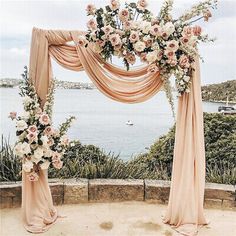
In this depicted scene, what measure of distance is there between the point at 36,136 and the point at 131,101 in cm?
105

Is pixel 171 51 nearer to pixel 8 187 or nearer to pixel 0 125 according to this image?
pixel 8 187

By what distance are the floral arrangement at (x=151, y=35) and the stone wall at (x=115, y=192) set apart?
1.43 m

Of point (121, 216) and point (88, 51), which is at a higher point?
point (88, 51)

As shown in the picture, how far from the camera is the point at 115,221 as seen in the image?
432cm

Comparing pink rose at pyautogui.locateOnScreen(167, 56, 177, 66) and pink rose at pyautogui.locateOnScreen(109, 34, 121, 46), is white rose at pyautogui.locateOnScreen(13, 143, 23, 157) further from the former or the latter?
pink rose at pyautogui.locateOnScreen(167, 56, 177, 66)

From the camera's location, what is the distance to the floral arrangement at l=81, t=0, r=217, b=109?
382 centimetres

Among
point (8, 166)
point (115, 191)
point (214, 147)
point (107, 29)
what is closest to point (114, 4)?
point (107, 29)

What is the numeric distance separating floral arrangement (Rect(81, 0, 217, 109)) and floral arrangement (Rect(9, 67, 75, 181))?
0.82m

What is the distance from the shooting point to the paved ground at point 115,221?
408 cm

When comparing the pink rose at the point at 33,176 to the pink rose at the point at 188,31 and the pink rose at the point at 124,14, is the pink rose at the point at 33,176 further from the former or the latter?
the pink rose at the point at 188,31

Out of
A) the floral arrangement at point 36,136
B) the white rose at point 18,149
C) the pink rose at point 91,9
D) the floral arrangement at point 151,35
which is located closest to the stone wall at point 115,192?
the floral arrangement at point 36,136

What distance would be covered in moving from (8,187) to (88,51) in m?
1.83

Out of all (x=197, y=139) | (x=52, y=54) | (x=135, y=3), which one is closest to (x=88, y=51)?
(x=52, y=54)

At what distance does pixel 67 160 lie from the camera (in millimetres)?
5367
